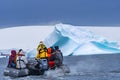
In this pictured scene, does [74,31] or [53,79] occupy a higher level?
[74,31]

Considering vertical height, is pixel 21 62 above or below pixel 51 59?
below

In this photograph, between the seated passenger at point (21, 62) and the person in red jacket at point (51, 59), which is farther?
the person in red jacket at point (51, 59)

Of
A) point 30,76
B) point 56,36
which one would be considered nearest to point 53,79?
point 30,76

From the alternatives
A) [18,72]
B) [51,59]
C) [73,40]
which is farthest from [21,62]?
[73,40]

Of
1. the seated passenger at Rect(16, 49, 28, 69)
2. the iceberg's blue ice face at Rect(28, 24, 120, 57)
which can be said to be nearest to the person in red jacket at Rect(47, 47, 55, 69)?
the seated passenger at Rect(16, 49, 28, 69)

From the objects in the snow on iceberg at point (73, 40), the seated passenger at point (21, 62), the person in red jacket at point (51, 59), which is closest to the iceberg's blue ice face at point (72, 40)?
the snow on iceberg at point (73, 40)

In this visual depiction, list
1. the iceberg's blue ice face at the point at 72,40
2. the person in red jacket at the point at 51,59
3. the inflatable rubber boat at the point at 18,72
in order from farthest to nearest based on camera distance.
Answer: the iceberg's blue ice face at the point at 72,40
the person in red jacket at the point at 51,59
the inflatable rubber boat at the point at 18,72

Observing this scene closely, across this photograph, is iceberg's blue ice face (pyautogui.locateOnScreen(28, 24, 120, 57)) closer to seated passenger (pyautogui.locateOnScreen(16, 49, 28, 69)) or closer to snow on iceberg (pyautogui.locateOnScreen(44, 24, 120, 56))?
snow on iceberg (pyautogui.locateOnScreen(44, 24, 120, 56))

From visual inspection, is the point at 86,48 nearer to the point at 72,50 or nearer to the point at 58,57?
the point at 72,50

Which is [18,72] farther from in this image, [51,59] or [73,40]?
[73,40]

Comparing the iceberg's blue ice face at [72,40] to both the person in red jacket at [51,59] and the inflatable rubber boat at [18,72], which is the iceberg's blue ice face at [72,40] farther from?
the inflatable rubber boat at [18,72]

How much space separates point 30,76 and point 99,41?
1080 inches

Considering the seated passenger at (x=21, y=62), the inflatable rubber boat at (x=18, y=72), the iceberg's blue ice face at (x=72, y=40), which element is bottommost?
the inflatable rubber boat at (x=18, y=72)

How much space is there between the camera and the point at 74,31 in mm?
49219
